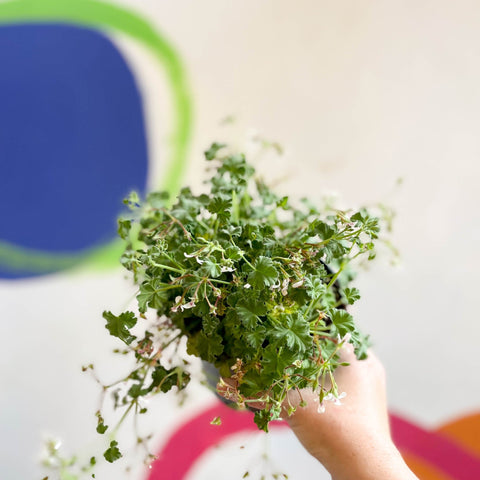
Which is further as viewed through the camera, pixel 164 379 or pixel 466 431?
pixel 466 431

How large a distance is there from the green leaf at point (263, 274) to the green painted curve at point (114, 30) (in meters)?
1.09

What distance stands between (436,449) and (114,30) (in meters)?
1.59

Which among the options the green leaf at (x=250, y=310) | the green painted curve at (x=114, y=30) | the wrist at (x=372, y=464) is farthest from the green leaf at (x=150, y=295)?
the green painted curve at (x=114, y=30)

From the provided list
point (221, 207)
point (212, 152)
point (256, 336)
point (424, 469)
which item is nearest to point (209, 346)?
point (256, 336)

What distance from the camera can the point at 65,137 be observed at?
1.72 metres

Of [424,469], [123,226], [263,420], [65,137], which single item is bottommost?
[424,469]

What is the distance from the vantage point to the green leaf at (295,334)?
0.69 meters

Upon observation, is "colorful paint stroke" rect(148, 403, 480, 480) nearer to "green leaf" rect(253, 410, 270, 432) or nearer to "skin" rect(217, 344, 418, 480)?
"skin" rect(217, 344, 418, 480)

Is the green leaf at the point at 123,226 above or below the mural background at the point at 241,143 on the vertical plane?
below

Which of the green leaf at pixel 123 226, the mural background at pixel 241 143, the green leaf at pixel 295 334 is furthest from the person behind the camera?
the mural background at pixel 241 143

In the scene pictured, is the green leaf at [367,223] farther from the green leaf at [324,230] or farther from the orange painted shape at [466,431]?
the orange painted shape at [466,431]

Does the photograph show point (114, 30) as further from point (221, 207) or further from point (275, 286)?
point (275, 286)

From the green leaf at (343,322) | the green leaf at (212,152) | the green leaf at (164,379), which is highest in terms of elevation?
the green leaf at (212,152)

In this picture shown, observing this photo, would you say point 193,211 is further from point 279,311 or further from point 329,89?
→ point 329,89
